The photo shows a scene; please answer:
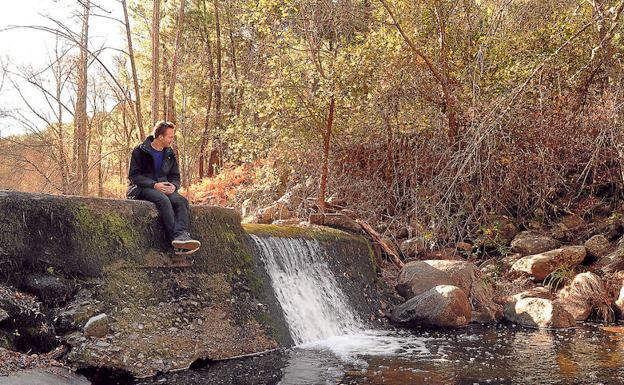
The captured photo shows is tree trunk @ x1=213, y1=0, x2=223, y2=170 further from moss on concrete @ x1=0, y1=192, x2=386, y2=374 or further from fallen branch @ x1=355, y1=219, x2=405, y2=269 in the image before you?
moss on concrete @ x1=0, y1=192, x2=386, y2=374

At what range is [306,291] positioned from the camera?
8.49 m

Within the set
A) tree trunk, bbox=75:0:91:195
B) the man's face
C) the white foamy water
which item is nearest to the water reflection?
the white foamy water

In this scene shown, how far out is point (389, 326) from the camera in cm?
898

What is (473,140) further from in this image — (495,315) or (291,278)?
(495,315)

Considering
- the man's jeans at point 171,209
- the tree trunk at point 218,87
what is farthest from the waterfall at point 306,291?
the tree trunk at point 218,87

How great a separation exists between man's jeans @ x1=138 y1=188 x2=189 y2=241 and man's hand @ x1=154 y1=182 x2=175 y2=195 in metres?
0.04

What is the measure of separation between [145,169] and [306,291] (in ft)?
9.80

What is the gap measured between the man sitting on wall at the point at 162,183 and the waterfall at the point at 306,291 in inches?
69.4

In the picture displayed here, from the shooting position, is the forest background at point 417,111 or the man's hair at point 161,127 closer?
the man's hair at point 161,127

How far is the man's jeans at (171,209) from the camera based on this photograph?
21.6 ft

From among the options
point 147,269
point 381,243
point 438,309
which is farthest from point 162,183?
point 381,243

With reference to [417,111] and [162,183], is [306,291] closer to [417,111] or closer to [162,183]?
[162,183]

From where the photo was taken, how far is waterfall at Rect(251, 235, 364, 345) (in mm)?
7914

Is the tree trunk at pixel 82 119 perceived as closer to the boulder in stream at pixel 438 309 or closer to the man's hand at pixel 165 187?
the man's hand at pixel 165 187
